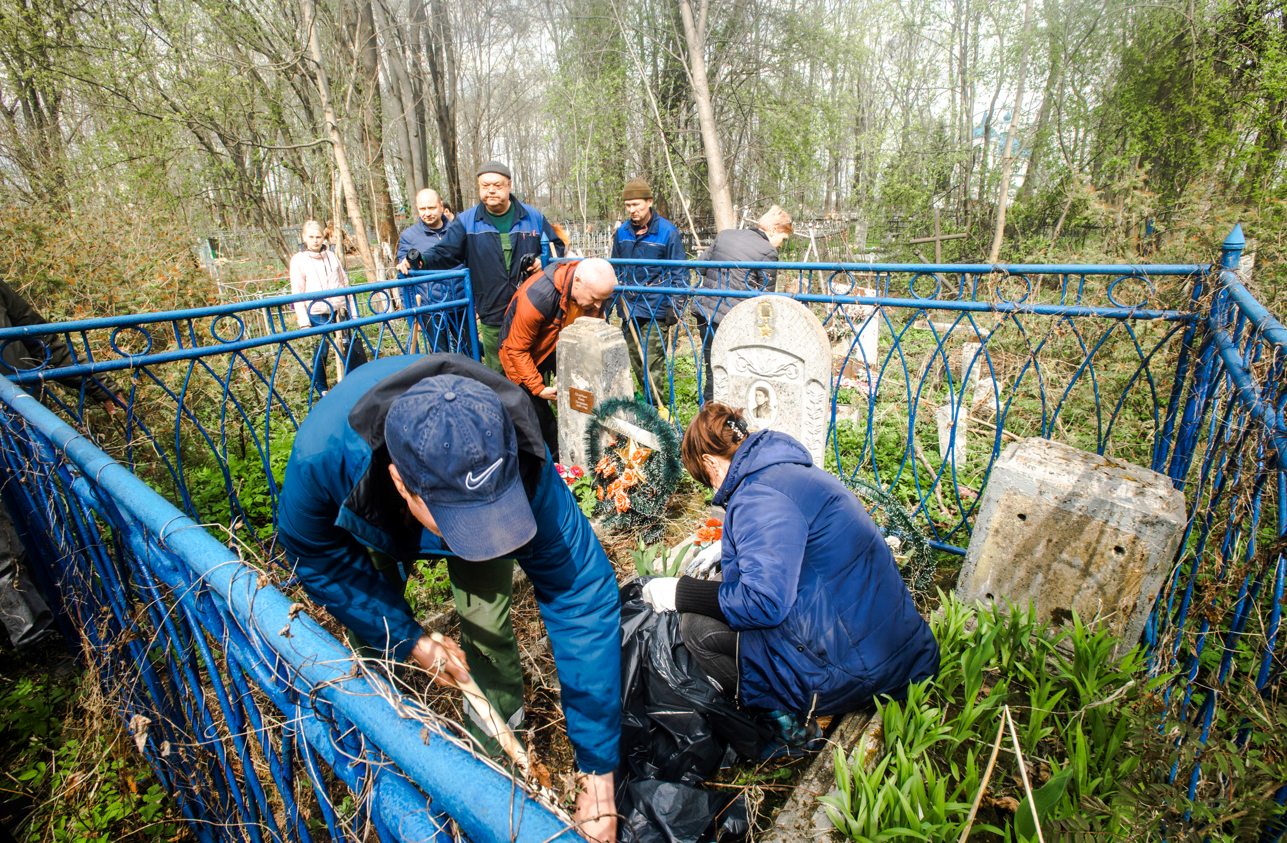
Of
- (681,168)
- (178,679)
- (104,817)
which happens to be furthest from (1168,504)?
(681,168)

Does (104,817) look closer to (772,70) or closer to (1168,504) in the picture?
(1168,504)

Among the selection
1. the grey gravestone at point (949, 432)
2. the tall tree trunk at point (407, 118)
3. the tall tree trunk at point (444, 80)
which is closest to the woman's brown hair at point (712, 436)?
the grey gravestone at point (949, 432)

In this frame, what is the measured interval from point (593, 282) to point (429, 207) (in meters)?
2.36

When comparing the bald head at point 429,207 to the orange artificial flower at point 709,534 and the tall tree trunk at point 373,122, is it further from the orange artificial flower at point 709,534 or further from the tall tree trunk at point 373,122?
the tall tree trunk at point 373,122

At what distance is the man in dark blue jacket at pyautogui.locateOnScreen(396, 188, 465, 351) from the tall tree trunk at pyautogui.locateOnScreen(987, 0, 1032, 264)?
11.1 m

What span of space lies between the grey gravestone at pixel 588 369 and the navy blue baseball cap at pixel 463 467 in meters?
2.46

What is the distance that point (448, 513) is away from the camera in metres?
1.09

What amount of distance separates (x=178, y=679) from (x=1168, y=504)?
2935 mm

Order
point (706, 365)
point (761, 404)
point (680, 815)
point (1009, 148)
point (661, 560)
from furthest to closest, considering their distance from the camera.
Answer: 1. point (1009, 148)
2. point (706, 365)
3. point (761, 404)
4. point (661, 560)
5. point (680, 815)

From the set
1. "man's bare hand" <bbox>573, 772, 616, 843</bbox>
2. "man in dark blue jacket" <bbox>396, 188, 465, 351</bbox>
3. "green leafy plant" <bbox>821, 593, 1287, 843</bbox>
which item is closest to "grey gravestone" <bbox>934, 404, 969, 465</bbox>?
"green leafy plant" <bbox>821, 593, 1287, 843</bbox>

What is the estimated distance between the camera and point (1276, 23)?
797 cm

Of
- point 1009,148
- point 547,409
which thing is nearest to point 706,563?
point 547,409

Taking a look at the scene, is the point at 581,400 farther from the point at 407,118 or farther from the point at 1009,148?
the point at 1009,148

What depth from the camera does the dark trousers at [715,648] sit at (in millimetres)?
1987
